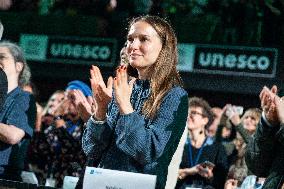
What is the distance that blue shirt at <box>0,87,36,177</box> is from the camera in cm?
329

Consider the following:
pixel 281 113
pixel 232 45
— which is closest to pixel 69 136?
pixel 281 113

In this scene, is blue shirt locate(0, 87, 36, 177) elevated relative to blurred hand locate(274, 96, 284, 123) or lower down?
lower down

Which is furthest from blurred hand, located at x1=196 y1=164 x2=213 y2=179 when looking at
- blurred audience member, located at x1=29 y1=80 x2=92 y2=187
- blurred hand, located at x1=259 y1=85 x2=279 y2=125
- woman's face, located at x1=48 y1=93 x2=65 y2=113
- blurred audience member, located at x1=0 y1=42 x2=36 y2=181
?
blurred hand, located at x1=259 y1=85 x2=279 y2=125

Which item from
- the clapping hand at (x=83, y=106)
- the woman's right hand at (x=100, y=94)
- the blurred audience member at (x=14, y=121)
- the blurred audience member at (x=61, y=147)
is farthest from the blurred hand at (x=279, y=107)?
the blurred audience member at (x=61, y=147)

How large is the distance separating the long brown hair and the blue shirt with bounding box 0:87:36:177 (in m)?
1.12

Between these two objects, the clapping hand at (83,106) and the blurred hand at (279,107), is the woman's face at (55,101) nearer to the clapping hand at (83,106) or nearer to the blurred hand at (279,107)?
the clapping hand at (83,106)

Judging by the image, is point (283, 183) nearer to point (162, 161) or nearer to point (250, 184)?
point (162, 161)

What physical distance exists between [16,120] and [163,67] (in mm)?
1184

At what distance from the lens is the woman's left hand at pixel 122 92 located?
7.16 ft

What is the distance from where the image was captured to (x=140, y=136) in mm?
2148

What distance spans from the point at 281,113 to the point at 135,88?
1.87 feet

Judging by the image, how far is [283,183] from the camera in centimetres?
220

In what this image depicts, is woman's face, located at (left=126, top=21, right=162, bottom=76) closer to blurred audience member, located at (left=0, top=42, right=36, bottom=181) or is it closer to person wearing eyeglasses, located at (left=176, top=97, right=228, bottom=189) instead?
blurred audience member, located at (left=0, top=42, right=36, bottom=181)

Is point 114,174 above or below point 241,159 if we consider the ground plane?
above
